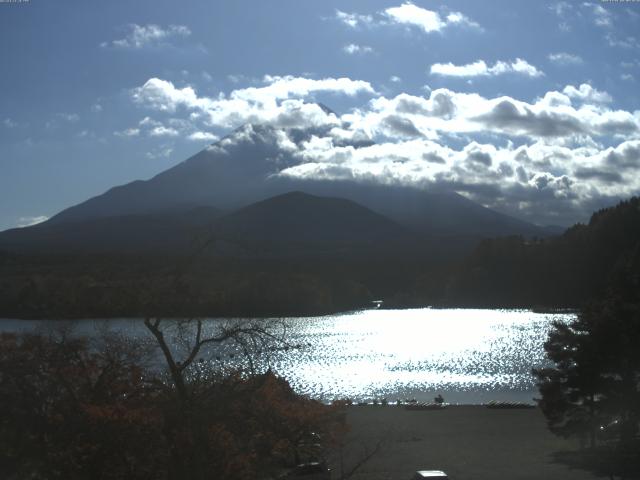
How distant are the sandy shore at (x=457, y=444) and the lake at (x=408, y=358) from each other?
10.7ft

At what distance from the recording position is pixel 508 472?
14383mm

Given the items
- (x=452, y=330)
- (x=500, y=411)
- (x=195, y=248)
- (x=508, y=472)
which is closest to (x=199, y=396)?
(x=195, y=248)

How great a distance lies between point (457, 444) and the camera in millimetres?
17859

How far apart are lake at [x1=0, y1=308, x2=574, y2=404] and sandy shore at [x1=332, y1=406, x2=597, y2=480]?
3.25m

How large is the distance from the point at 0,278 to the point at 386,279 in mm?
60351

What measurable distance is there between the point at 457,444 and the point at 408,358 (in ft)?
80.0

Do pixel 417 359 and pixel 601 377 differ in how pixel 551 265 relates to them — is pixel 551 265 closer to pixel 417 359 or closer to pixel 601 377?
pixel 417 359

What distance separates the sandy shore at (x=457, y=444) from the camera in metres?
14.4

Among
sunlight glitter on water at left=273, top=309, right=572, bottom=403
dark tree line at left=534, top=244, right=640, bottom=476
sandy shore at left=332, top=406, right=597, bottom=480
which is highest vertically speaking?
dark tree line at left=534, top=244, right=640, bottom=476

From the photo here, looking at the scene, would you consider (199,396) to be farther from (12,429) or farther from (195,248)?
(12,429)

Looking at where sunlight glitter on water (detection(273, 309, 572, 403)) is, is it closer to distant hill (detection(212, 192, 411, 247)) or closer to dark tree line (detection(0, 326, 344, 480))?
dark tree line (detection(0, 326, 344, 480))

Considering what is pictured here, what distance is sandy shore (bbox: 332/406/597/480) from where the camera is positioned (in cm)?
1445

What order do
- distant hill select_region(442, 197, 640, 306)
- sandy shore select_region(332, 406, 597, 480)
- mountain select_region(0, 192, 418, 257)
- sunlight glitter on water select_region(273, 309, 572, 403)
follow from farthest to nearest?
mountain select_region(0, 192, 418, 257), distant hill select_region(442, 197, 640, 306), sunlight glitter on water select_region(273, 309, 572, 403), sandy shore select_region(332, 406, 597, 480)

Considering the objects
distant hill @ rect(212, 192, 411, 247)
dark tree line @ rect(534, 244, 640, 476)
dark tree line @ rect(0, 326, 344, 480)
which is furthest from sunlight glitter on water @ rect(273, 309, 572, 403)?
distant hill @ rect(212, 192, 411, 247)
